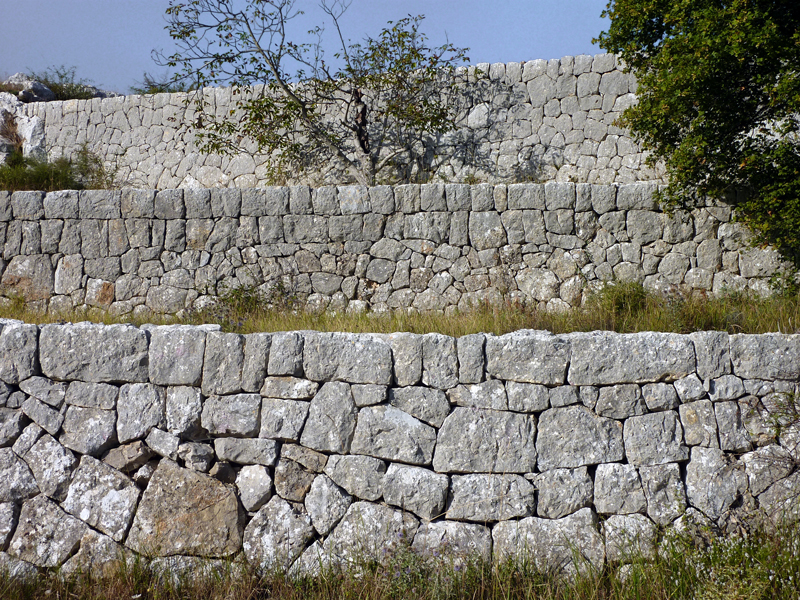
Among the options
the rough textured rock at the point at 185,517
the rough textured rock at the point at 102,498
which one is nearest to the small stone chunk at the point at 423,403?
the rough textured rock at the point at 185,517

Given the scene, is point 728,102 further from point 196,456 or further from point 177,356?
point 196,456

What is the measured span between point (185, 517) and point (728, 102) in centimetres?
645

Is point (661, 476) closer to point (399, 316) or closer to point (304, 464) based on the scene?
point (304, 464)

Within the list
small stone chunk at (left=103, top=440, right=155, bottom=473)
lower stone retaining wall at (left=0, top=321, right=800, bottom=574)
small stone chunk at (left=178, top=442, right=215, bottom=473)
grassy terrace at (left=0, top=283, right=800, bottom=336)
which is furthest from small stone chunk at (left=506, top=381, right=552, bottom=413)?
small stone chunk at (left=103, top=440, right=155, bottom=473)

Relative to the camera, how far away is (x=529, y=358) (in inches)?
145

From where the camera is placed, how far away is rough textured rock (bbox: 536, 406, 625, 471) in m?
3.61

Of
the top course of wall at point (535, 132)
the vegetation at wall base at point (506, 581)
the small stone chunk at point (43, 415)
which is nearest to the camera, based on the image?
the vegetation at wall base at point (506, 581)

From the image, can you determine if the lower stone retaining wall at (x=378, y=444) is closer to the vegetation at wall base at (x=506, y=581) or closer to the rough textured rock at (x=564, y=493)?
the rough textured rock at (x=564, y=493)

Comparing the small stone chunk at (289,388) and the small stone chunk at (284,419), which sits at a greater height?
the small stone chunk at (289,388)

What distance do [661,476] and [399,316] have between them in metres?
2.74

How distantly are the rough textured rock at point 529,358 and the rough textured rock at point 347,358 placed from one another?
712 mm

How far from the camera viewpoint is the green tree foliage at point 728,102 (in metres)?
5.49

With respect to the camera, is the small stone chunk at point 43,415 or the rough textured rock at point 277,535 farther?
the small stone chunk at point 43,415

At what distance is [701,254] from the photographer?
22.0ft
